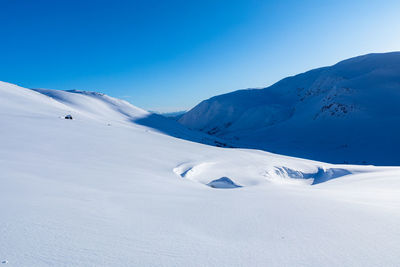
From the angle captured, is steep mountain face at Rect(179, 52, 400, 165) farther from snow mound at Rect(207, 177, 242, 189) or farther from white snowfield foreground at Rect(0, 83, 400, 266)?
white snowfield foreground at Rect(0, 83, 400, 266)

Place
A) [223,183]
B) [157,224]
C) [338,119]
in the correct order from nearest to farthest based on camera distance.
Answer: [157,224], [223,183], [338,119]

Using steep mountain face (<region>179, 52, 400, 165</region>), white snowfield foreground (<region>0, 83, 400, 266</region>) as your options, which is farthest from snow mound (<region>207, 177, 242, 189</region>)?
steep mountain face (<region>179, 52, 400, 165</region>)

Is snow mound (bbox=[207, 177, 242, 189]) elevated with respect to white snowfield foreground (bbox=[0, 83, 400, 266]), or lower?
lower

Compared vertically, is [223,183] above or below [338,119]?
below

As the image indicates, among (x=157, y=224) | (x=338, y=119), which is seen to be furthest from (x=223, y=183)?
(x=338, y=119)

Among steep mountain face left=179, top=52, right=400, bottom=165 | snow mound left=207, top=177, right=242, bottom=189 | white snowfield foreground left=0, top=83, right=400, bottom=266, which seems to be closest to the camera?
white snowfield foreground left=0, top=83, right=400, bottom=266

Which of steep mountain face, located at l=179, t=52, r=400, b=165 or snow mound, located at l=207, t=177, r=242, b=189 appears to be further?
steep mountain face, located at l=179, t=52, r=400, b=165

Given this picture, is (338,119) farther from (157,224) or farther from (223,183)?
(157,224)

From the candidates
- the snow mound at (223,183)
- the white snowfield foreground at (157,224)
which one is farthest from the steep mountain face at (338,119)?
the white snowfield foreground at (157,224)
